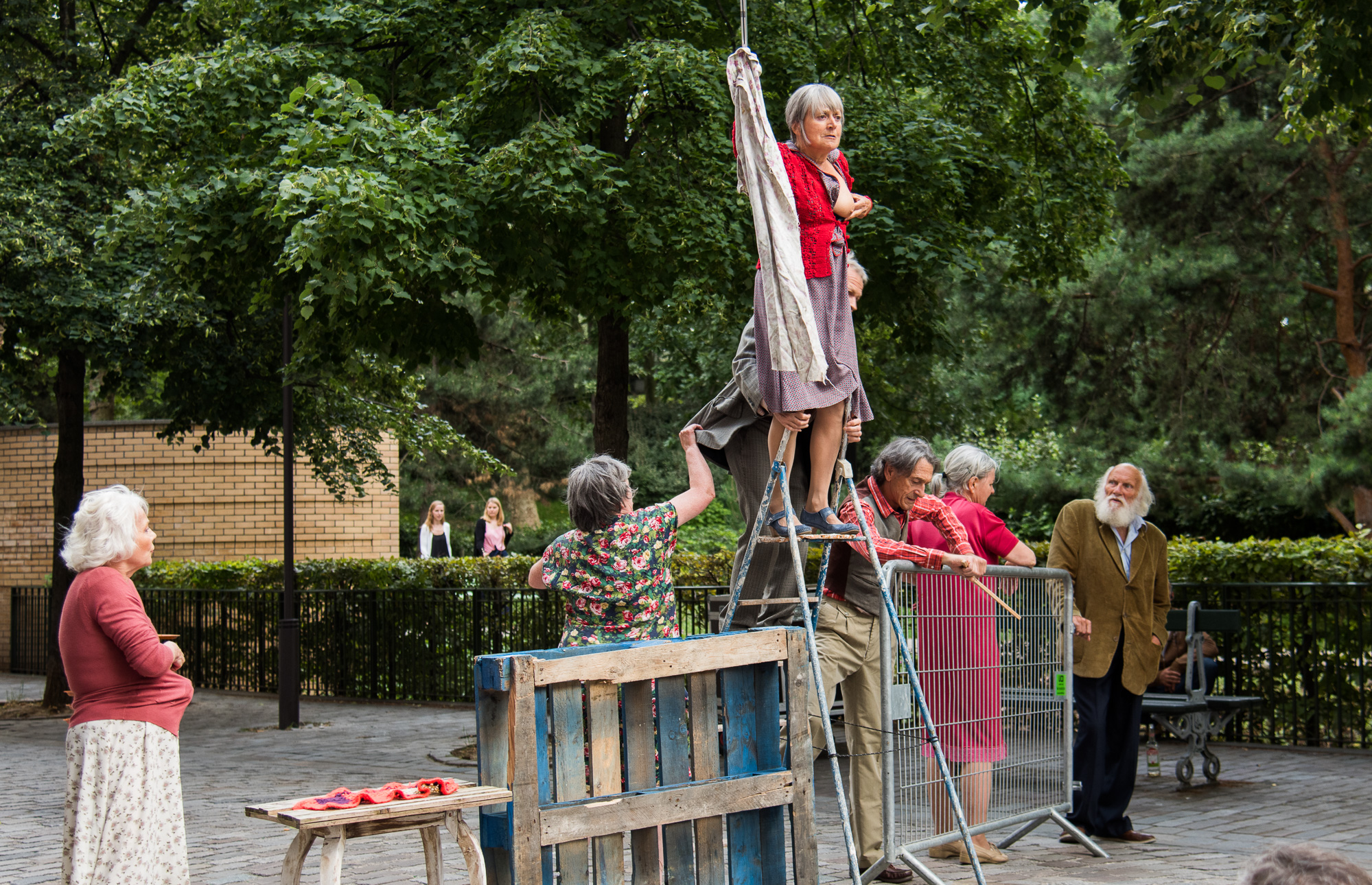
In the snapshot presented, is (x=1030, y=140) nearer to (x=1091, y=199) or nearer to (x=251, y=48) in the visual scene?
(x=1091, y=199)

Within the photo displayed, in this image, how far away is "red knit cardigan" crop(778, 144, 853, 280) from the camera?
500cm

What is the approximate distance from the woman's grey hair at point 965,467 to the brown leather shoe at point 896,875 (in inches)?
75.8

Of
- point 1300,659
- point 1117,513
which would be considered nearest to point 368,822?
point 1117,513

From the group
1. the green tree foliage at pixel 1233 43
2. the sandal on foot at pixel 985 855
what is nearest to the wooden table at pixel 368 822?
the sandal on foot at pixel 985 855

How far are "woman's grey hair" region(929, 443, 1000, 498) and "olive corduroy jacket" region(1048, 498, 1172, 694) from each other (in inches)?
20.4

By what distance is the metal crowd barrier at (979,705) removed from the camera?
5.53 metres

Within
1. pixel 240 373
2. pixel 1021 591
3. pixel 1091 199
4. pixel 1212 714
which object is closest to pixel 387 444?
pixel 240 373

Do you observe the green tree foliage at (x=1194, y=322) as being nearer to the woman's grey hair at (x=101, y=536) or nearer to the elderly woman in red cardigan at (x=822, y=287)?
the elderly woman in red cardigan at (x=822, y=287)

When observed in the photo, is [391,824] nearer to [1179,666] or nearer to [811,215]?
[811,215]

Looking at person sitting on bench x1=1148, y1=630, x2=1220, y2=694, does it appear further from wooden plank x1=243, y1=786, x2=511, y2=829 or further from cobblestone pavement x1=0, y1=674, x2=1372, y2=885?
wooden plank x1=243, y1=786, x2=511, y2=829

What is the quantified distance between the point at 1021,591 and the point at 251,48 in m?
6.90

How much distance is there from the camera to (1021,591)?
21.2 feet

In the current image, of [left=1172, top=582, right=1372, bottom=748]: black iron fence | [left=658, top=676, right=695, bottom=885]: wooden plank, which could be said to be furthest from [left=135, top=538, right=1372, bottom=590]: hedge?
[left=658, top=676, right=695, bottom=885]: wooden plank

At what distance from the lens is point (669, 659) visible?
4.12 m
